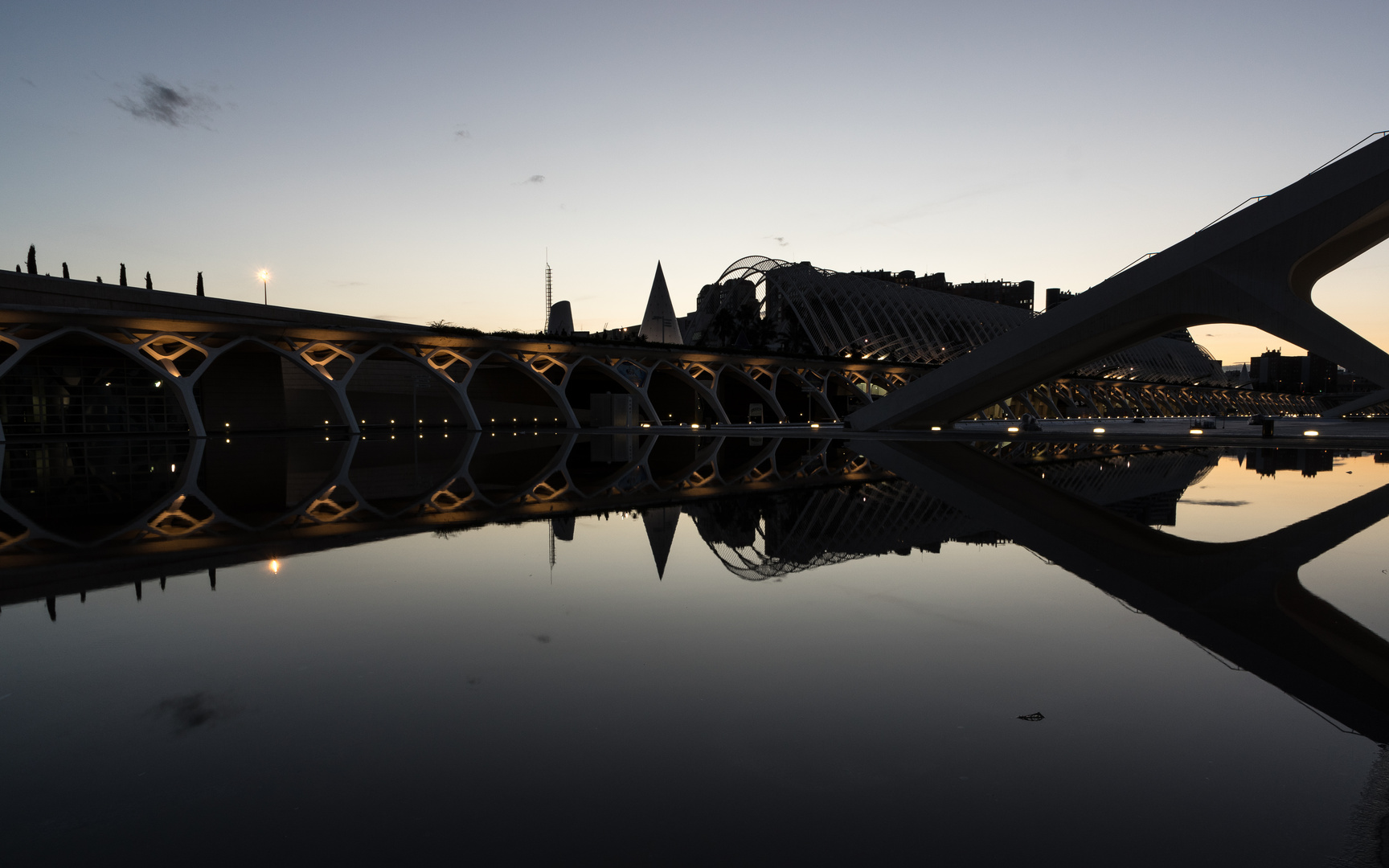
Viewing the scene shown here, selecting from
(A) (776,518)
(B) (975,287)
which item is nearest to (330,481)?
(A) (776,518)

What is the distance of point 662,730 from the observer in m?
3.13

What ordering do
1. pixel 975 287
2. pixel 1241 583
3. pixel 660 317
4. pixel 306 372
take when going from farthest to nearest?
pixel 975 287 < pixel 660 317 < pixel 306 372 < pixel 1241 583

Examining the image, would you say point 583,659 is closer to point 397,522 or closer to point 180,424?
point 397,522

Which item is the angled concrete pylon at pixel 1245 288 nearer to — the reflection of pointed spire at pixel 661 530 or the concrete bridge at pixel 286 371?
the reflection of pointed spire at pixel 661 530

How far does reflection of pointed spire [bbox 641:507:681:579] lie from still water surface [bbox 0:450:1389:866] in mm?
964

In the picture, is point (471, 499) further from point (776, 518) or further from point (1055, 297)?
point (1055, 297)

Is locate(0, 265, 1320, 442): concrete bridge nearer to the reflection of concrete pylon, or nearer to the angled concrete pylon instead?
the angled concrete pylon

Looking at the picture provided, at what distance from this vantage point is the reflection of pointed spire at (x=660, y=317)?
5494 cm

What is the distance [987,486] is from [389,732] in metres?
10.6

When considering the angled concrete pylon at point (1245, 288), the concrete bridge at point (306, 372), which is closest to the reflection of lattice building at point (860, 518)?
the angled concrete pylon at point (1245, 288)

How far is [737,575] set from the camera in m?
6.19

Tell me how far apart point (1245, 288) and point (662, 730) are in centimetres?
2288

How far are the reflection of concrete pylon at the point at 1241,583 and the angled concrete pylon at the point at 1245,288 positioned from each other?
1060 cm

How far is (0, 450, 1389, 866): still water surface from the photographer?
2.37 meters
